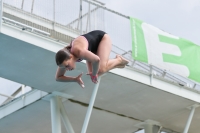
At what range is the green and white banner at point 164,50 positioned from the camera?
1527cm

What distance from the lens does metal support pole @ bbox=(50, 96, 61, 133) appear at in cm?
1636

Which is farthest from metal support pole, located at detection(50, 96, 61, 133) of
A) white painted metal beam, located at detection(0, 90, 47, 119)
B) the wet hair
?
the wet hair

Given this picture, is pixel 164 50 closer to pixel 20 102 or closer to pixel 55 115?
pixel 55 115

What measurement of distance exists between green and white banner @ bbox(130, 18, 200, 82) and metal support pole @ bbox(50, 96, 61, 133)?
357cm

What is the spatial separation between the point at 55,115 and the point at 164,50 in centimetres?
428

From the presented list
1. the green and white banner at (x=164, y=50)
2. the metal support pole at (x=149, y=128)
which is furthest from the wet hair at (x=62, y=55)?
the metal support pole at (x=149, y=128)

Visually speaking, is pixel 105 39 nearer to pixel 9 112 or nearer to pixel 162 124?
→ pixel 9 112

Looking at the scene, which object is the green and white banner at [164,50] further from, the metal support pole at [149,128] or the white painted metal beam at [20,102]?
the metal support pole at [149,128]

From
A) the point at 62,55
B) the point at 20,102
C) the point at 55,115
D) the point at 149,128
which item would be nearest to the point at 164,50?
the point at 55,115

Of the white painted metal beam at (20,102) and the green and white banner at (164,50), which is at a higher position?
the green and white banner at (164,50)

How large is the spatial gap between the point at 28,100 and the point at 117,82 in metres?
3.92

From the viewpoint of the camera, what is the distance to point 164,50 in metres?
15.9

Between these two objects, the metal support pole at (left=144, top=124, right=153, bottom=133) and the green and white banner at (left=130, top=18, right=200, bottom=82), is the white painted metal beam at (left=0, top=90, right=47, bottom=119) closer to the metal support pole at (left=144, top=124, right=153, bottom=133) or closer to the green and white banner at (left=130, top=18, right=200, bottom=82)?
the green and white banner at (left=130, top=18, right=200, bottom=82)

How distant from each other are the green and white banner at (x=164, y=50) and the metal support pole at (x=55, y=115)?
3565 millimetres
